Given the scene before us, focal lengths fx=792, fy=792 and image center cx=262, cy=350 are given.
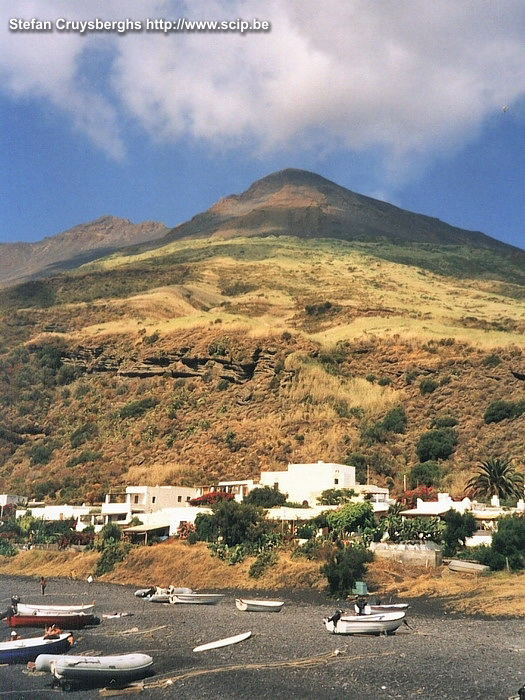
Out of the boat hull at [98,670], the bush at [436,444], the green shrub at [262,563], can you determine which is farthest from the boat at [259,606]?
the bush at [436,444]

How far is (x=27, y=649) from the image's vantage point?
24625mm

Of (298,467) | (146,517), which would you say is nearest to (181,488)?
(146,517)

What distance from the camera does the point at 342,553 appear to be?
120ft

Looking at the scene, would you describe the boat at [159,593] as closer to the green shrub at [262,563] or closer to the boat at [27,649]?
the green shrub at [262,563]

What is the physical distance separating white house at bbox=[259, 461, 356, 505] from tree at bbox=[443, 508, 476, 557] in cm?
1287

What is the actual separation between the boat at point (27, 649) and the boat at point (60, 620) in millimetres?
3971

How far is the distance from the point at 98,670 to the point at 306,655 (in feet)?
19.7

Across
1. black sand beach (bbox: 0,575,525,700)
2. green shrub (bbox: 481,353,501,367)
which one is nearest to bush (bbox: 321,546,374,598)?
black sand beach (bbox: 0,575,525,700)

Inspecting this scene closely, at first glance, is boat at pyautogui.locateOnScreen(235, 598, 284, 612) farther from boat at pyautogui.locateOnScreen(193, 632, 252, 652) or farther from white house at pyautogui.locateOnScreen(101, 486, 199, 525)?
white house at pyautogui.locateOnScreen(101, 486, 199, 525)

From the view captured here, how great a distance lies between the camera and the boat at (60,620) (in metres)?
29.6

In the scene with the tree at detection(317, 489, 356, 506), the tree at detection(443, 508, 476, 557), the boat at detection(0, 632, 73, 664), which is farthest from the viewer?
the tree at detection(317, 489, 356, 506)

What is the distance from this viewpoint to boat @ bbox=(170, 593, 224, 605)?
33.9 m

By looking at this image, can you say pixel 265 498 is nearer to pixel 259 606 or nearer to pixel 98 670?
pixel 259 606

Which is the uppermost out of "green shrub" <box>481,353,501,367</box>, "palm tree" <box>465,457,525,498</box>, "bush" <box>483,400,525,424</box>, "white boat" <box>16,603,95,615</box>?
"green shrub" <box>481,353,501,367</box>
